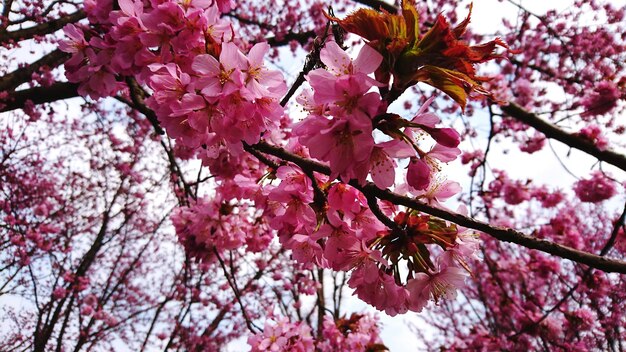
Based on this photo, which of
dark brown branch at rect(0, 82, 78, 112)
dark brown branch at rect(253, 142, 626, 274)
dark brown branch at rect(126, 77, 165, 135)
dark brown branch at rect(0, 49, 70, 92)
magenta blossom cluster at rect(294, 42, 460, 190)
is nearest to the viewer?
magenta blossom cluster at rect(294, 42, 460, 190)

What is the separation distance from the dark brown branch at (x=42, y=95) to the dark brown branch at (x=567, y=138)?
4434 mm

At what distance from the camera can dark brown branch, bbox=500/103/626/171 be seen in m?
3.46

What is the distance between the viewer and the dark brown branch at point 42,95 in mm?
3699

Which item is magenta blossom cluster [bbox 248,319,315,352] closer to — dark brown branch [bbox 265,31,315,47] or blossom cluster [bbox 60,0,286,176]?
blossom cluster [bbox 60,0,286,176]

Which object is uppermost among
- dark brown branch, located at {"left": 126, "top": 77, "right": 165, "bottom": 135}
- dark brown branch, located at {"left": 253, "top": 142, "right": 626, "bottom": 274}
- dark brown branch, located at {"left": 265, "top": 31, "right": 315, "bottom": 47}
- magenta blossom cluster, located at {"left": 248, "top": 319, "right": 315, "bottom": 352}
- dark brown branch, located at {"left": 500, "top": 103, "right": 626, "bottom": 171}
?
dark brown branch, located at {"left": 265, "top": 31, "right": 315, "bottom": 47}

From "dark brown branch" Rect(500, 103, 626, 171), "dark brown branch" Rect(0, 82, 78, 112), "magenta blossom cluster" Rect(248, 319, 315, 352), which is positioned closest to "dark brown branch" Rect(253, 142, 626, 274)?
"magenta blossom cluster" Rect(248, 319, 315, 352)

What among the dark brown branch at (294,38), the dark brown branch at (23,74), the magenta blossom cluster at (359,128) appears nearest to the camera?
the magenta blossom cluster at (359,128)

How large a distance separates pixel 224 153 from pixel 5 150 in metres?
8.32

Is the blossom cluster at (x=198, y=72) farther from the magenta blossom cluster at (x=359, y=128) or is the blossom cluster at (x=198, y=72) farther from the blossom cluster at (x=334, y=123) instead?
the magenta blossom cluster at (x=359, y=128)

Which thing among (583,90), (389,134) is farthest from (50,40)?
(583,90)

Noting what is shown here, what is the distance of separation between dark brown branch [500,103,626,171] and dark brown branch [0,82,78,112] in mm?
4434

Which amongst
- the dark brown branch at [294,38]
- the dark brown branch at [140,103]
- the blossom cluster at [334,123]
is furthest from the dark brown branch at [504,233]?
the dark brown branch at [294,38]

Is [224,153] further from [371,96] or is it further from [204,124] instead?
[371,96]

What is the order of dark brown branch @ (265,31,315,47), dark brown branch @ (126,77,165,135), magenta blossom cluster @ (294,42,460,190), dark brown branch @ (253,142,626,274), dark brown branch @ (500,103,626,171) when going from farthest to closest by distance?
dark brown branch @ (265,31,315,47) < dark brown branch @ (500,103,626,171) < dark brown branch @ (126,77,165,135) < dark brown branch @ (253,142,626,274) < magenta blossom cluster @ (294,42,460,190)
